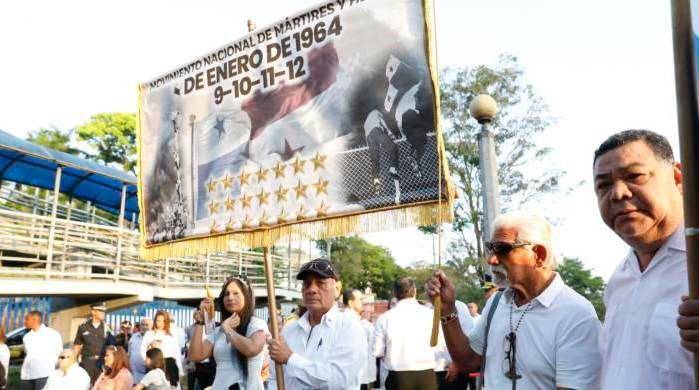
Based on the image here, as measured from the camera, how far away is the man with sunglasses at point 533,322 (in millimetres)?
2254

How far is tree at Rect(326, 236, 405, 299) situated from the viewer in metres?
47.2

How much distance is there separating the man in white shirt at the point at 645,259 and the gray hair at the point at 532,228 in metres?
0.53

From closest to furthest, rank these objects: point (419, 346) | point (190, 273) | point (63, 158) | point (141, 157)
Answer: point (141, 157) → point (419, 346) → point (63, 158) → point (190, 273)

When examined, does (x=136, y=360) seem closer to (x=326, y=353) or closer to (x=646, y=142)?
(x=326, y=353)

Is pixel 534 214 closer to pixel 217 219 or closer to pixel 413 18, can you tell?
pixel 413 18

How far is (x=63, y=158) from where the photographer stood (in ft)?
45.7

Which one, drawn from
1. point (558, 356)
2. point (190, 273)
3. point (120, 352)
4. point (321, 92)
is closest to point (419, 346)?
point (120, 352)

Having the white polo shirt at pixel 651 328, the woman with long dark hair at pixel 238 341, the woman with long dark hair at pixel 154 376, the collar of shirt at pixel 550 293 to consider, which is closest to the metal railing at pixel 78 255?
the woman with long dark hair at pixel 154 376

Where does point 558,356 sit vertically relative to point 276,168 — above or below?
below

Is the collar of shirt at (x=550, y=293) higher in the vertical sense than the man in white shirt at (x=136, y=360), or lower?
higher

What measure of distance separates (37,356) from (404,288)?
19.3 feet

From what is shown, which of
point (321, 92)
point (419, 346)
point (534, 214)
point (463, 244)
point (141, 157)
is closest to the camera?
point (534, 214)

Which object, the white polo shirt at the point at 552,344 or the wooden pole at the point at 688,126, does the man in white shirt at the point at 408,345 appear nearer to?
the white polo shirt at the point at 552,344

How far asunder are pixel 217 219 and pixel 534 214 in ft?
6.85
